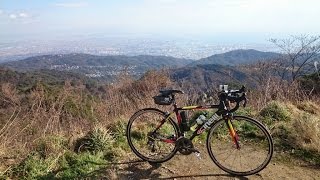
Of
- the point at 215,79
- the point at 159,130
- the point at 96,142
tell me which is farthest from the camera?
the point at 215,79

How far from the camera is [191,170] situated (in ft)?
15.7

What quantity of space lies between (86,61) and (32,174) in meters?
108

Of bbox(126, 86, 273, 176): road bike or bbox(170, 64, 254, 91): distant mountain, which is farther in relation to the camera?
bbox(170, 64, 254, 91): distant mountain

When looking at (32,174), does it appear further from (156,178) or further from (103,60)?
(103,60)

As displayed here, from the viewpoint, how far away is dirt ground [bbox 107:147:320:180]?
181 inches

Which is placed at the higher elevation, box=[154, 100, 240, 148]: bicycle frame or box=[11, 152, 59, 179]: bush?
box=[154, 100, 240, 148]: bicycle frame

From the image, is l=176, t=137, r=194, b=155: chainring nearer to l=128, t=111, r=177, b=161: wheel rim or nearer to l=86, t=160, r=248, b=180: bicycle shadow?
l=128, t=111, r=177, b=161: wheel rim

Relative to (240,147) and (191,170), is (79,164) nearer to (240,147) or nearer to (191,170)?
(191,170)

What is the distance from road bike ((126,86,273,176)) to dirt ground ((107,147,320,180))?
0.37 ft

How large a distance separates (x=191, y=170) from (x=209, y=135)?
56cm

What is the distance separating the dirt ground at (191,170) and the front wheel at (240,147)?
4.9 inches

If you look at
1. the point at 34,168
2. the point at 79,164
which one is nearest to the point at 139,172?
the point at 79,164

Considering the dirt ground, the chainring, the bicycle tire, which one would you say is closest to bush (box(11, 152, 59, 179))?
the dirt ground

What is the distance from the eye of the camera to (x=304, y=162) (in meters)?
5.10
